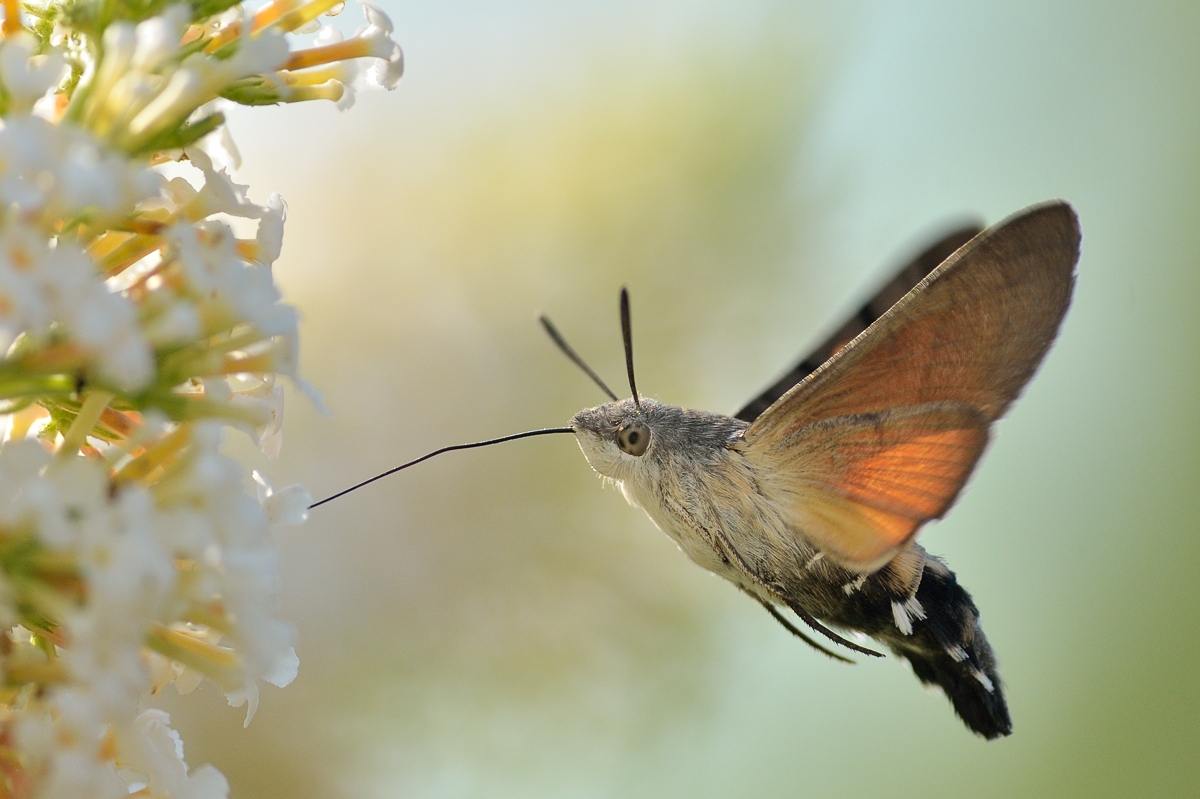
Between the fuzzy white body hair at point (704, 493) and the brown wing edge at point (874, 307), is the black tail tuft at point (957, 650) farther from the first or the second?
the brown wing edge at point (874, 307)

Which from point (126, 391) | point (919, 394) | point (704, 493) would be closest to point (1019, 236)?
point (919, 394)

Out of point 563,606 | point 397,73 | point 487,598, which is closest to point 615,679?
point 563,606

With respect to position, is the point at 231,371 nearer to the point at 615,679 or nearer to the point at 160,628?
the point at 160,628

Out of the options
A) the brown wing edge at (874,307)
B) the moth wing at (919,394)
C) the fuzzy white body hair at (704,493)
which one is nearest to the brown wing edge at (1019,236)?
the moth wing at (919,394)

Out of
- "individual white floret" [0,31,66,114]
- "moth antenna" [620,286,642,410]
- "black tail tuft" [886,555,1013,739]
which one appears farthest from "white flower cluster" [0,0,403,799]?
"black tail tuft" [886,555,1013,739]

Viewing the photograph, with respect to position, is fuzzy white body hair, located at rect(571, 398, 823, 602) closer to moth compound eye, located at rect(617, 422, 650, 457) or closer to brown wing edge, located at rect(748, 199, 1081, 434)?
moth compound eye, located at rect(617, 422, 650, 457)

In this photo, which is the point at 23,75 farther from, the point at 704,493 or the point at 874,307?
the point at 874,307

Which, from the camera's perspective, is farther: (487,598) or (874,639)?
(487,598)
